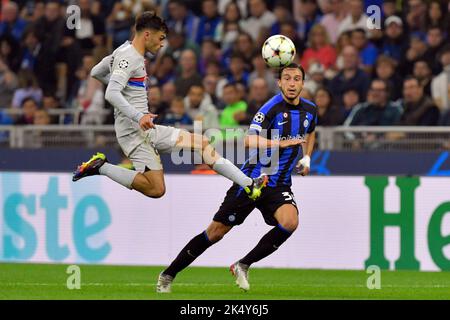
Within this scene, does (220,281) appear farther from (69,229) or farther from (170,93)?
(170,93)

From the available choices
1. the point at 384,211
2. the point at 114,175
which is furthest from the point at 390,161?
the point at 114,175

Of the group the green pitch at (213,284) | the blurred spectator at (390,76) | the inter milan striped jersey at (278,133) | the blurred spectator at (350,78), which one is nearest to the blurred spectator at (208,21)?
the blurred spectator at (350,78)

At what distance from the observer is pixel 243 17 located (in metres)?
20.0

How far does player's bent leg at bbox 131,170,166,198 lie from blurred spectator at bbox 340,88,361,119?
595 centimetres

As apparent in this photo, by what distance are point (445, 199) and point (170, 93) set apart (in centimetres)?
540

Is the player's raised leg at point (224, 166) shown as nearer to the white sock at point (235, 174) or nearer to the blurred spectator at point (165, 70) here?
the white sock at point (235, 174)

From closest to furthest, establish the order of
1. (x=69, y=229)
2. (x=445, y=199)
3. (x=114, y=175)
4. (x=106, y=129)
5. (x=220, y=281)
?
(x=114, y=175) < (x=220, y=281) < (x=445, y=199) < (x=69, y=229) < (x=106, y=129)

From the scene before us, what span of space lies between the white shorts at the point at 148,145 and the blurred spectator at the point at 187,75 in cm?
659

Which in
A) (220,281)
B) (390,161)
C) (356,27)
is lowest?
(220,281)

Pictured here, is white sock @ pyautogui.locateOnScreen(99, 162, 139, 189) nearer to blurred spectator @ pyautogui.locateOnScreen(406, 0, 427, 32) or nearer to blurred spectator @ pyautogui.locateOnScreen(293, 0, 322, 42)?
blurred spectator @ pyautogui.locateOnScreen(406, 0, 427, 32)

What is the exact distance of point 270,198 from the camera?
11555 mm

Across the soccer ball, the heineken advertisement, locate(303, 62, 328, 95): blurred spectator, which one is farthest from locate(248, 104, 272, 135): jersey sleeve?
locate(303, 62, 328, 95): blurred spectator

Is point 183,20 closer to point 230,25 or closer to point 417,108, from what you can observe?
point 230,25

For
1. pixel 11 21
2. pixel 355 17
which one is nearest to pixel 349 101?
pixel 355 17
